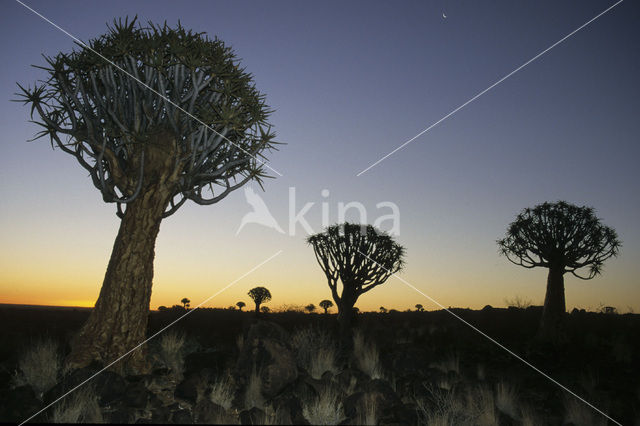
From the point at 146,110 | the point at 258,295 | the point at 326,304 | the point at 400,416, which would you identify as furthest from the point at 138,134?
the point at 326,304

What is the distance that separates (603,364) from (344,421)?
9464mm

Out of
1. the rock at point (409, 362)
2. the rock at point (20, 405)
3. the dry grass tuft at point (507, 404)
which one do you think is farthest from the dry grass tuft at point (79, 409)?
the dry grass tuft at point (507, 404)

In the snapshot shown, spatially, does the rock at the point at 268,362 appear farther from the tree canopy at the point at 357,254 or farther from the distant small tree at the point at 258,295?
the distant small tree at the point at 258,295

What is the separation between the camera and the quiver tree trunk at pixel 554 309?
48.9ft

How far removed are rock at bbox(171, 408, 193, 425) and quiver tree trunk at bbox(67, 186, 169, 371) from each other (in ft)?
6.87

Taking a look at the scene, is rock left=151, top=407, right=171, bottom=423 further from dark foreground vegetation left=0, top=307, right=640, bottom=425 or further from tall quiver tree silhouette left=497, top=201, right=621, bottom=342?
tall quiver tree silhouette left=497, top=201, right=621, bottom=342

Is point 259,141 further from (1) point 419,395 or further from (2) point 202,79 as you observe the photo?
(1) point 419,395

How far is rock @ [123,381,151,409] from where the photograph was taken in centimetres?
619

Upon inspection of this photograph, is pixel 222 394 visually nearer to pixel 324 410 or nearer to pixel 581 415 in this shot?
pixel 324 410

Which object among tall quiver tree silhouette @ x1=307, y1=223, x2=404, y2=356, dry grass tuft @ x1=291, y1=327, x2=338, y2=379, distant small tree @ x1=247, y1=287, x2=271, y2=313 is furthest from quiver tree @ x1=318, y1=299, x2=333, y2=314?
dry grass tuft @ x1=291, y1=327, x2=338, y2=379

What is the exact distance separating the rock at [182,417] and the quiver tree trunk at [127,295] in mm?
2095

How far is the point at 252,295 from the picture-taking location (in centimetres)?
3734

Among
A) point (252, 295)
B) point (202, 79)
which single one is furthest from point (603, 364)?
point (252, 295)

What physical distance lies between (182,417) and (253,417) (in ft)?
3.50
